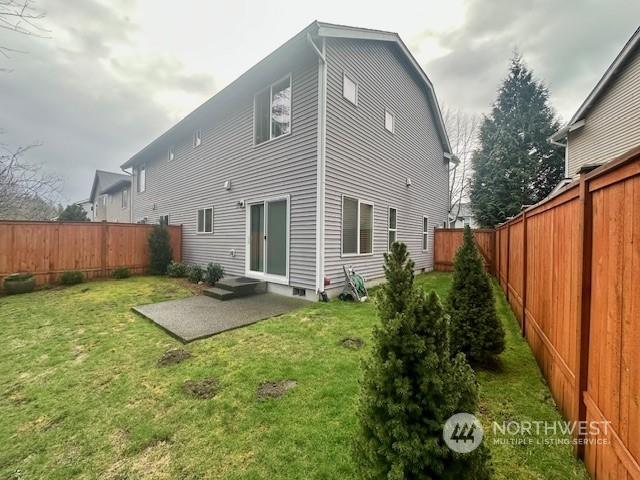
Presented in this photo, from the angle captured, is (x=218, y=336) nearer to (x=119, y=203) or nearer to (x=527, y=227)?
(x=527, y=227)

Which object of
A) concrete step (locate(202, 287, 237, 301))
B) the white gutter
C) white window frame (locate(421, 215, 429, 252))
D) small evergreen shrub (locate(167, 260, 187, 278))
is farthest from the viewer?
white window frame (locate(421, 215, 429, 252))

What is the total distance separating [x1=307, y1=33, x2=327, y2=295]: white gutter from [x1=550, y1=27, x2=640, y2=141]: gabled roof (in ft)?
27.6

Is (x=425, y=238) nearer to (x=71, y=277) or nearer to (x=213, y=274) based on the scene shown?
(x=213, y=274)

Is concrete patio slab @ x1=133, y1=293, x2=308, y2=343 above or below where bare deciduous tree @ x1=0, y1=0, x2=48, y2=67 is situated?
below

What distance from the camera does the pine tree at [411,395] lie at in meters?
1.28

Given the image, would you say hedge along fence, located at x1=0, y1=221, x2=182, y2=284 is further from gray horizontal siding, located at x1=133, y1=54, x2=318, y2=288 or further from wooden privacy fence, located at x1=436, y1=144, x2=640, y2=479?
wooden privacy fence, located at x1=436, y1=144, x2=640, y2=479

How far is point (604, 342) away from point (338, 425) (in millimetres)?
1941

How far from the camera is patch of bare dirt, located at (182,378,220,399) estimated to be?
9.47ft

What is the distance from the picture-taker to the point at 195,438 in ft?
7.48

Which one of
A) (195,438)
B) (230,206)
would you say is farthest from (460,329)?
(230,206)

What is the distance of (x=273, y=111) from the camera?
25.4ft

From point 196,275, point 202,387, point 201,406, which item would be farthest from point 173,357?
point 196,275

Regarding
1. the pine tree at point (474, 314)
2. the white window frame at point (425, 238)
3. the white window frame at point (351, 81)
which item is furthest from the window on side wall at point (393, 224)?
the pine tree at point (474, 314)

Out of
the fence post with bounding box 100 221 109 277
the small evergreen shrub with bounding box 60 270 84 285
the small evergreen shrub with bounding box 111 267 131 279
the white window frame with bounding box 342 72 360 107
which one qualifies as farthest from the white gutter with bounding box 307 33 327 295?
the fence post with bounding box 100 221 109 277
